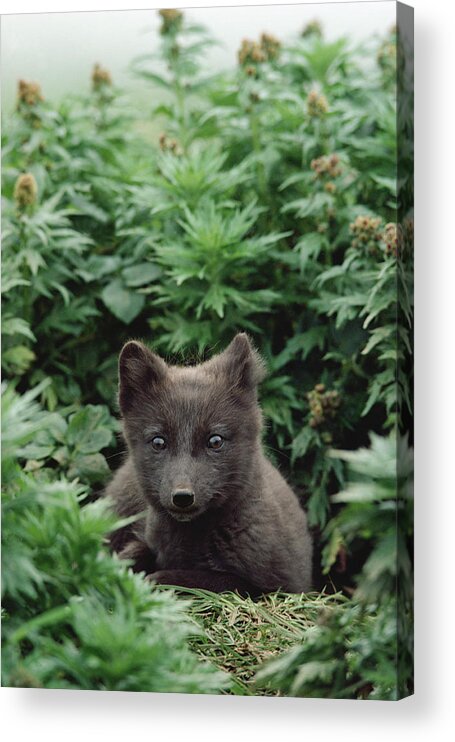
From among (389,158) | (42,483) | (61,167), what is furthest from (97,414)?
(389,158)

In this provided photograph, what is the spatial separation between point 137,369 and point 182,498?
0.54m

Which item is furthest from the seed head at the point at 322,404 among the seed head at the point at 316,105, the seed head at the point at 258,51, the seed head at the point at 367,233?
the seed head at the point at 258,51

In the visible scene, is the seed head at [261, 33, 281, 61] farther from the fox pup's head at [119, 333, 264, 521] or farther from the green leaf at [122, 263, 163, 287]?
the fox pup's head at [119, 333, 264, 521]

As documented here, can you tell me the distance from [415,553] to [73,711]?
1.45 metres

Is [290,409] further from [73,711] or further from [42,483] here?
[73,711]

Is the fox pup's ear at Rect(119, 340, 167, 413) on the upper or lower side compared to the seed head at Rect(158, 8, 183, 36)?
lower

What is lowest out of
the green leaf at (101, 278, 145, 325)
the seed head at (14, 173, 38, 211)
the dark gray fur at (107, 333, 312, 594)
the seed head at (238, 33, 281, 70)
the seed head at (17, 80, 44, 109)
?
the dark gray fur at (107, 333, 312, 594)

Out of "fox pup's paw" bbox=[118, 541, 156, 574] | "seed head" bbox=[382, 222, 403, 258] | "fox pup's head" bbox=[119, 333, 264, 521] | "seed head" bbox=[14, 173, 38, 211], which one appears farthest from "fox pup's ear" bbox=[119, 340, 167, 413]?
"seed head" bbox=[382, 222, 403, 258]

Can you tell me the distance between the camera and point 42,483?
16.2 ft

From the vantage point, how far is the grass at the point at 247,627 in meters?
4.66

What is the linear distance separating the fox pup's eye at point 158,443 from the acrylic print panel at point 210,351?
0.04 m

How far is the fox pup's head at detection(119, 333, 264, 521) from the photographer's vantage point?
15.7ft

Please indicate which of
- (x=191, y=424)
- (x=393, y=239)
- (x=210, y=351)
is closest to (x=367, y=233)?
(x=393, y=239)

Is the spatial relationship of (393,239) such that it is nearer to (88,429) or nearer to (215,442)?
(215,442)
